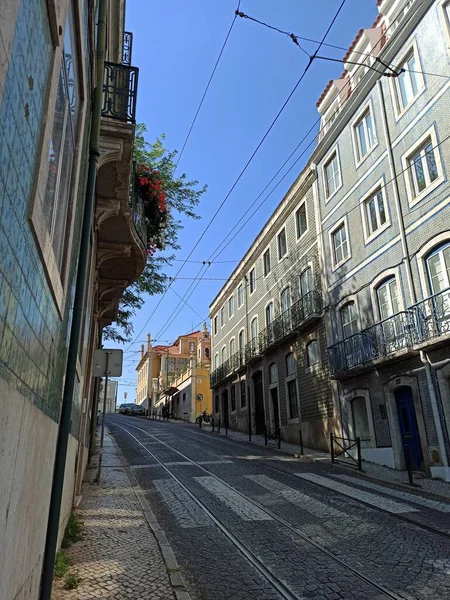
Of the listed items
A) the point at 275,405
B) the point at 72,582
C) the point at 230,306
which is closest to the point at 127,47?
the point at 72,582

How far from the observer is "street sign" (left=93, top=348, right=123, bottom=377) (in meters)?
10.9

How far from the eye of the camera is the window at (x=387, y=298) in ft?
48.2

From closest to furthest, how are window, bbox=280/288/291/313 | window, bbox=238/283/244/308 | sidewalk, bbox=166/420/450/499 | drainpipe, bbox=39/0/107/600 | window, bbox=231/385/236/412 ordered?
drainpipe, bbox=39/0/107/600
sidewalk, bbox=166/420/450/499
window, bbox=280/288/291/313
window, bbox=238/283/244/308
window, bbox=231/385/236/412

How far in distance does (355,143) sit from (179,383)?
126 feet

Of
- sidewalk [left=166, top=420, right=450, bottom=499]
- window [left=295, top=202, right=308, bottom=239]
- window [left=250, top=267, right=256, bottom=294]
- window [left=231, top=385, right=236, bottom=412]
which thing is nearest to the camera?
sidewalk [left=166, top=420, right=450, bottom=499]

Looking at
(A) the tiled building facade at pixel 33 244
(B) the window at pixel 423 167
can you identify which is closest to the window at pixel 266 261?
(B) the window at pixel 423 167

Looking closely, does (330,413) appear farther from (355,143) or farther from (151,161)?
(151,161)

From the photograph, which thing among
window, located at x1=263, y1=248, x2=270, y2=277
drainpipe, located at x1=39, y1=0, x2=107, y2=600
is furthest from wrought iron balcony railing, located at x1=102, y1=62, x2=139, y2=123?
window, located at x1=263, y1=248, x2=270, y2=277

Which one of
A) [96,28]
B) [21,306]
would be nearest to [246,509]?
[21,306]

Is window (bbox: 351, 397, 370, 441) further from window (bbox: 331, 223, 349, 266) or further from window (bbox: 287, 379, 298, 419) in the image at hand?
window (bbox: 331, 223, 349, 266)

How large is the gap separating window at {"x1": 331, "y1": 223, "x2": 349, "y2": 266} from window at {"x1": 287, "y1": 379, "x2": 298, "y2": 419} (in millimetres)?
6563

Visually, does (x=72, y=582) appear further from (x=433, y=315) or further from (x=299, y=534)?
(x=433, y=315)

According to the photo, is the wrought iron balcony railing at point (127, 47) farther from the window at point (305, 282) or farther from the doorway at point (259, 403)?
the doorway at point (259, 403)

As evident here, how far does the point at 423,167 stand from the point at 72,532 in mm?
13226
